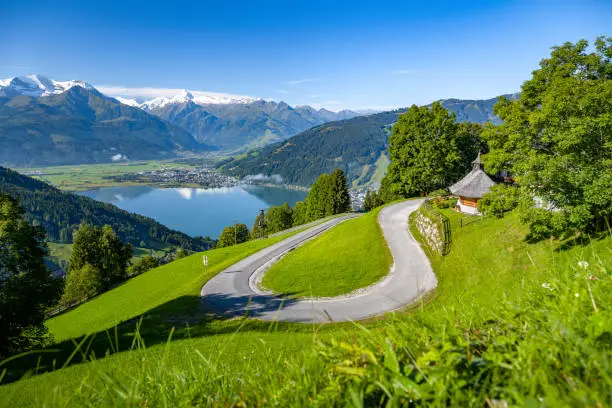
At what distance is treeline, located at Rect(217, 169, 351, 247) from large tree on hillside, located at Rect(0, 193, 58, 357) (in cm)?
5350

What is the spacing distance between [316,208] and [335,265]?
167 ft

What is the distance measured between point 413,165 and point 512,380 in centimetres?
4405

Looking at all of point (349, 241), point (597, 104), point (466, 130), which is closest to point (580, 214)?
point (597, 104)

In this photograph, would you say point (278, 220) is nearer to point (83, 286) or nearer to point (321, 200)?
point (321, 200)

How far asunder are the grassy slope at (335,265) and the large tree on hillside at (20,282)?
15.3 m

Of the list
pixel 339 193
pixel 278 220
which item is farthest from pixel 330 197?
pixel 278 220

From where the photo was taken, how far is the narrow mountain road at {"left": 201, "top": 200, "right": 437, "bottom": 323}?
67.7 ft

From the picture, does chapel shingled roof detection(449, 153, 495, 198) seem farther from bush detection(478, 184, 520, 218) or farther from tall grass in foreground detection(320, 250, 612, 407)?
tall grass in foreground detection(320, 250, 612, 407)

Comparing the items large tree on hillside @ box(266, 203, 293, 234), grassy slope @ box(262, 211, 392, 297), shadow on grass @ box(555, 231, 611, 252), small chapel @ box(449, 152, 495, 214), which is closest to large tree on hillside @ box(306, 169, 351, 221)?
large tree on hillside @ box(266, 203, 293, 234)

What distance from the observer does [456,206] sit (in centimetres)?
3073

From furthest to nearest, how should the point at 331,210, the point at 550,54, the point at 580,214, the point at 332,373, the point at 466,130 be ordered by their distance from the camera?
the point at 331,210 → the point at 466,130 → the point at 550,54 → the point at 580,214 → the point at 332,373

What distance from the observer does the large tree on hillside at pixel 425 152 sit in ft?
134

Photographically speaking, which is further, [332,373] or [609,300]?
[609,300]

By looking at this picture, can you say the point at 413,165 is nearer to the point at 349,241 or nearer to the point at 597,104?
the point at 349,241
